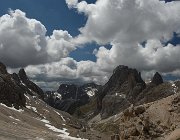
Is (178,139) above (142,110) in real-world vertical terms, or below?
below

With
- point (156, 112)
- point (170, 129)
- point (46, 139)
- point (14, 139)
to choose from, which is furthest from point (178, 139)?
point (46, 139)

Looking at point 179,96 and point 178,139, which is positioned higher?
point 179,96

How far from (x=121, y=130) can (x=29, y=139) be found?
73.8 meters

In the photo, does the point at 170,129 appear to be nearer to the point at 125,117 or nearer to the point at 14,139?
the point at 125,117

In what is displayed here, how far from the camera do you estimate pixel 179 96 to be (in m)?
54.3

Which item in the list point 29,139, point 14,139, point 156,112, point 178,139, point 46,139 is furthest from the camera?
point 46,139

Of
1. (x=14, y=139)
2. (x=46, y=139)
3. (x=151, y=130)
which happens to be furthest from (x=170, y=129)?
(x=46, y=139)

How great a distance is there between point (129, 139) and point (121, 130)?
273cm

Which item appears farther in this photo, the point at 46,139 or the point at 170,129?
the point at 46,139

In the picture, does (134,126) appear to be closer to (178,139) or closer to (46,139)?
(178,139)

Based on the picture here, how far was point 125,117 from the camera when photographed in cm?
5512

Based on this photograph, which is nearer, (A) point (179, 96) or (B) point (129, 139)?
(B) point (129, 139)

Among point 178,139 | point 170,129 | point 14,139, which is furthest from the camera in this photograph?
point 14,139

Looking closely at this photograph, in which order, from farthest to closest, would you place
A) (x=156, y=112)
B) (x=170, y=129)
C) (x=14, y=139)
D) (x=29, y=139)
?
Result: 1. (x=29, y=139)
2. (x=14, y=139)
3. (x=156, y=112)
4. (x=170, y=129)
